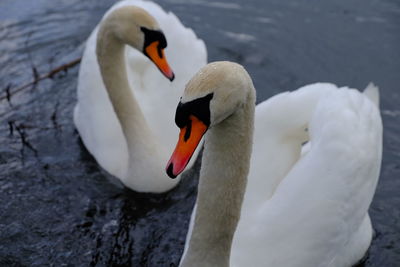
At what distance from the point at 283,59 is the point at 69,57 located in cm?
293

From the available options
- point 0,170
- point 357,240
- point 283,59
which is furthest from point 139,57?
point 357,240

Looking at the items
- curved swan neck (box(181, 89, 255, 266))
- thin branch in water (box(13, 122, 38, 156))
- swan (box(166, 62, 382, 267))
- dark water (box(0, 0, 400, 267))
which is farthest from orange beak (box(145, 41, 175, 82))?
thin branch in water (box(13, 122, 38, 156))

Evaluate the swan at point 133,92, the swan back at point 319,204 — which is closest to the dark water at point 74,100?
the swan at point 133,92

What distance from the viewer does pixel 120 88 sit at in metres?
5.60

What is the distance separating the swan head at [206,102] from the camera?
9.53 feet

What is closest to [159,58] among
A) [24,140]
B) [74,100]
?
[24,140]

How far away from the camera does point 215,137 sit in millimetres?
3238

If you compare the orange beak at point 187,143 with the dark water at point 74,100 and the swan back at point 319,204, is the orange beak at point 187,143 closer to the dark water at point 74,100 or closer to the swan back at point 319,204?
the swan back at point 319,204

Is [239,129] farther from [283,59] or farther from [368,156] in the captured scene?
[283,59]

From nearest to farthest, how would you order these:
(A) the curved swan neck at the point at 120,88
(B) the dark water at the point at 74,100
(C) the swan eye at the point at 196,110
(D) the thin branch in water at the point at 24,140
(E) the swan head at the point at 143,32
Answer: (C) the swan eye at the point at 196,110, (E) the swan head at the point at 143,32, (B) the dark water at the point at 74,100, (A) the curved swan neck at the point at 120,88, (D) the thin branch in water at the point at 24,140

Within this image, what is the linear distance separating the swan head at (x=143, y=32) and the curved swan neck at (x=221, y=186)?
1.87m

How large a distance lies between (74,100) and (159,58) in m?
2.58

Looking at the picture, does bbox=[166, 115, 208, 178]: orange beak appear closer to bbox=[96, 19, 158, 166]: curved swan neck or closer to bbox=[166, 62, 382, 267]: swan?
bbox=[166, 62, 382, 267]: swan

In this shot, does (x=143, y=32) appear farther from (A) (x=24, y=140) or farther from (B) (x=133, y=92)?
(A) (x=24, y=140)
